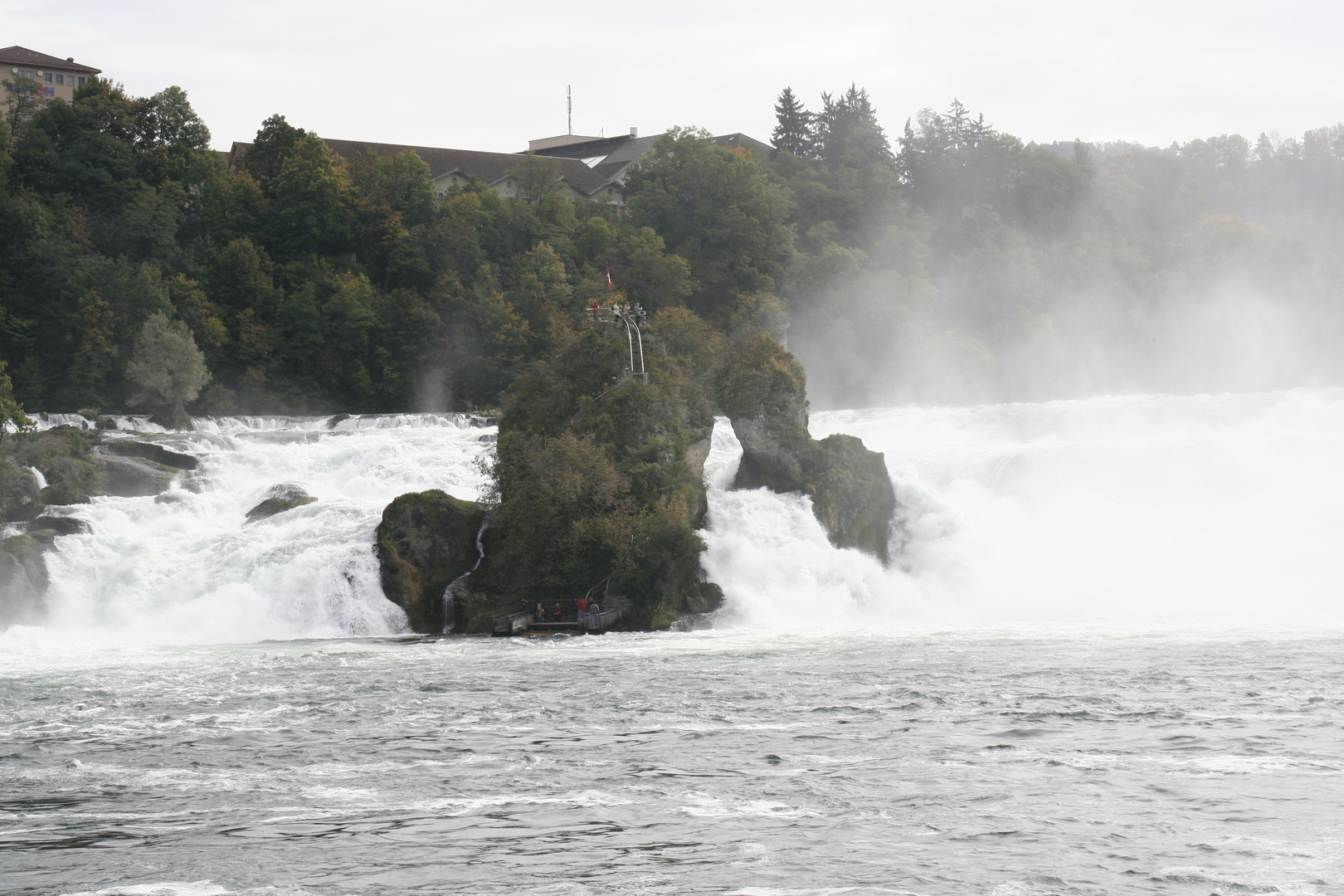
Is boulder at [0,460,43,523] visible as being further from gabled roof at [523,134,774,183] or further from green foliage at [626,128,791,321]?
gabled roof at [523,134,774,183]

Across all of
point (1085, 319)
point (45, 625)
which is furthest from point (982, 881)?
point (1085, 319)

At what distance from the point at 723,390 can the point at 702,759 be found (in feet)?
79.3

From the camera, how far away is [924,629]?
1302 inches

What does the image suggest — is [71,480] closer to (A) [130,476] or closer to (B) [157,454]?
(A) [130,476]

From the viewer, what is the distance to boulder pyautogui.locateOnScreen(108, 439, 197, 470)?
44.1 metres

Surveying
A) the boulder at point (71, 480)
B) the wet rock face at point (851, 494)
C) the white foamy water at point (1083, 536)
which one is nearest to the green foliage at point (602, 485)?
the white foamy water at point (1083, 536)

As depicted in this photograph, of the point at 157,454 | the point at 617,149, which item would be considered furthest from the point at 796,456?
the point at 617,149

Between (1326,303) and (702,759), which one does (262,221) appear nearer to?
(702,759)

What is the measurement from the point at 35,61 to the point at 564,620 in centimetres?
9740

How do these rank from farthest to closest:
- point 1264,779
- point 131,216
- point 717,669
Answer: point 131,216 < point 717,669 < point 1264,779

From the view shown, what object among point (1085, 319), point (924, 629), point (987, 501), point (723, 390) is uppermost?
point (1085, 319)

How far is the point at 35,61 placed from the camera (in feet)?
352

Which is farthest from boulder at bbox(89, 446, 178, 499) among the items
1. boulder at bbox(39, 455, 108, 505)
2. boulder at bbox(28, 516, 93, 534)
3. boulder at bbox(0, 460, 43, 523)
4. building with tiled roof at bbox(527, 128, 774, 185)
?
building with tiled roof at bbox(527, 128, 774, 185)

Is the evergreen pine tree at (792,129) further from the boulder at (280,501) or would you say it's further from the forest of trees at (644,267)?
the boulder at (280,501)
